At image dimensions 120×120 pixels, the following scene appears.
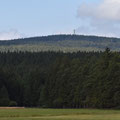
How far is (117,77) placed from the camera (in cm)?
11981

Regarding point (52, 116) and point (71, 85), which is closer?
point (52, 116)

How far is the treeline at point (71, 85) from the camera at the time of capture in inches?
4732

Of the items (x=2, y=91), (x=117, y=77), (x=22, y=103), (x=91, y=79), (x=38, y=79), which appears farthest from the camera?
(x=38, y=79)

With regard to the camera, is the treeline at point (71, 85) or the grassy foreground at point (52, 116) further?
the treeline at point (71, 85)

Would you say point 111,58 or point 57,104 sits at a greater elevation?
point 111,58

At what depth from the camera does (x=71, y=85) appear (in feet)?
479

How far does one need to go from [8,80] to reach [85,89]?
3969cm

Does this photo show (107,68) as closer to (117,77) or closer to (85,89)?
(117,77)

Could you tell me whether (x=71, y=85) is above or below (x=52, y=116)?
above

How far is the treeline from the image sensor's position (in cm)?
12019

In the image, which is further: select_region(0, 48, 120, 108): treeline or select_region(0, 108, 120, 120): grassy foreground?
select_region(0, 48, 120, 108): treeline

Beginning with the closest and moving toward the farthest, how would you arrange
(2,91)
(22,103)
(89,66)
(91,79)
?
(91,79), (89,66), (2,91), (22,103)

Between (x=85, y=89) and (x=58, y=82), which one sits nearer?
(x=85, y=89)

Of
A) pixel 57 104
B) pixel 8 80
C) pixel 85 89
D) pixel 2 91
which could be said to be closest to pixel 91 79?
pixel 85 89
